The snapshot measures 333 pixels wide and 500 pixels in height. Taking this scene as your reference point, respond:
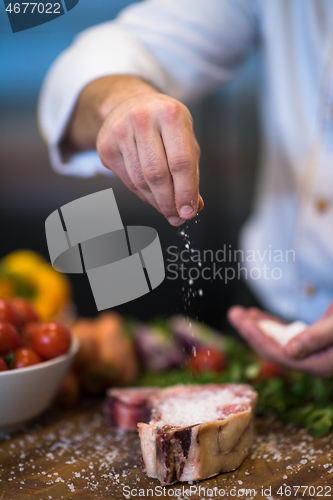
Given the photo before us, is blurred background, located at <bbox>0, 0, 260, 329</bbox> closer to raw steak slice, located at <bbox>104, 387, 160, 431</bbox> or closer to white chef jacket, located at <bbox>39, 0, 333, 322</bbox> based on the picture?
white chef jacket, located at <bbox>39, 0, 333, 322</bbox>

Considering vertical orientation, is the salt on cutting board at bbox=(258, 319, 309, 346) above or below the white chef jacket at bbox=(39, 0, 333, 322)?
below

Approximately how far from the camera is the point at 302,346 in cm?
85

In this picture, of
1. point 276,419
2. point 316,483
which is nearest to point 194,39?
point 276,419

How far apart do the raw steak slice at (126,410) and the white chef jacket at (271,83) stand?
0.48 metres

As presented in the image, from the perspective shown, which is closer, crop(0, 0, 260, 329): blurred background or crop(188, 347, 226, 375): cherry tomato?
crop(188, 347, 226, 375): cherry tomato

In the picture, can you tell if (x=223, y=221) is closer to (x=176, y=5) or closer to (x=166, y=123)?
(x=176, y=5)

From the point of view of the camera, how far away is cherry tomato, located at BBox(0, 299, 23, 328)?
34.9 inches

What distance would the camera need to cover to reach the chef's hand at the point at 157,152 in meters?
0.65

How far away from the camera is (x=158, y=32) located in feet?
3.92

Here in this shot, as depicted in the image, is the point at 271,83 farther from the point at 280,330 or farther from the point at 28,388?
the point at 28,388

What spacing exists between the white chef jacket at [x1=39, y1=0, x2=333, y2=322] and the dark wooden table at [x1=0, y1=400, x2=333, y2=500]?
0.49 meters

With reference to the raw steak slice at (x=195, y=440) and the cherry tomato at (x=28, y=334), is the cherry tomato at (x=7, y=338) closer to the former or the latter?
the cherry tomato at (x=28, y=334)

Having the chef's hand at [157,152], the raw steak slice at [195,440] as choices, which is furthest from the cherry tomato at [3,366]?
the chef's hand at [157,152]

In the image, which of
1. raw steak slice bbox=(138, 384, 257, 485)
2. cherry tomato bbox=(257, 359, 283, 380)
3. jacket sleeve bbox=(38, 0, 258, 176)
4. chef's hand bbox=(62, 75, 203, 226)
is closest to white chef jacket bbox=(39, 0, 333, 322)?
jacket sleeve bbox=(38, 0, 258, 176)
